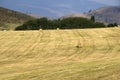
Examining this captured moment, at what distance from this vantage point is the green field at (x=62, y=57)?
16.0 meters

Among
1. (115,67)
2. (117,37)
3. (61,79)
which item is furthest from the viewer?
(117,37)

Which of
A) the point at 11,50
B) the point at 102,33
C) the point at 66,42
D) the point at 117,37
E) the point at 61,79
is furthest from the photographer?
the point at 102,33

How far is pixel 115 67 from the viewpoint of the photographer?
56.9ft

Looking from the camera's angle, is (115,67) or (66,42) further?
(66,42)

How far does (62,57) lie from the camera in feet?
85.9

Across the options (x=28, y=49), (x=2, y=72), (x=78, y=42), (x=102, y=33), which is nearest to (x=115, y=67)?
(x=2, y=72)

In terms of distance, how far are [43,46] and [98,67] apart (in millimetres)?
14779

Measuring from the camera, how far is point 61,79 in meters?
14.9

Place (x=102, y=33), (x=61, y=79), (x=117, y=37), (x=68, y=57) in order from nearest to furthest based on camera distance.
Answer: (x=61, y=79) < (x=68, y=57) < (x=117, y=37) < (x=102, y=33)

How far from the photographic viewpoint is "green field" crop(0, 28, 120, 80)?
16.0m

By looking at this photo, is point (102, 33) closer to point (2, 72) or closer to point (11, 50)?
point (11, 50)

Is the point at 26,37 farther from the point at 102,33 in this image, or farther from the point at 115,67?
the point at 115,67

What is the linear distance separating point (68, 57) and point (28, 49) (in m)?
5.64

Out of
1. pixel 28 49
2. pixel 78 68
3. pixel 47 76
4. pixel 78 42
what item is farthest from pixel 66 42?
pixel 47 76
